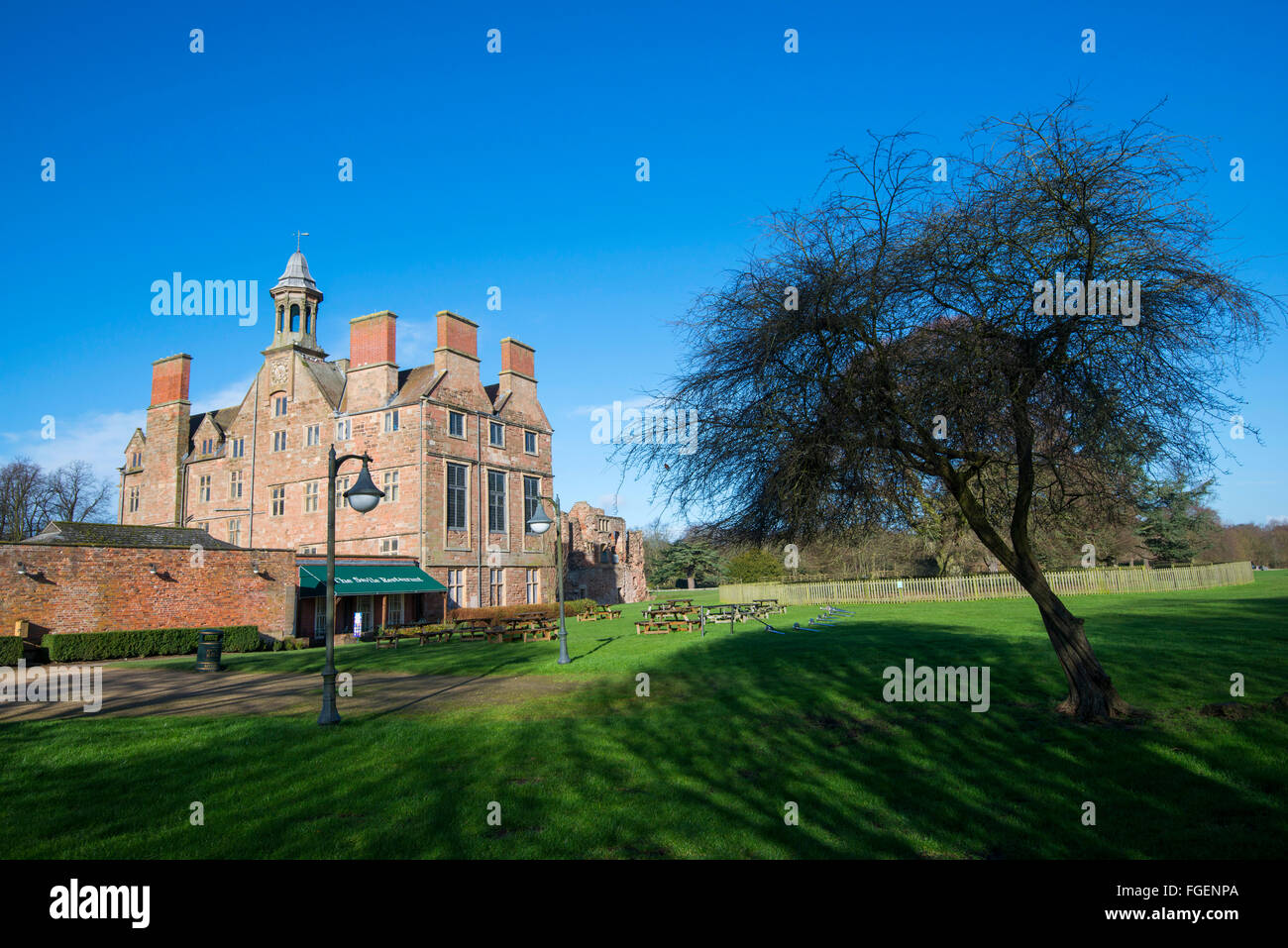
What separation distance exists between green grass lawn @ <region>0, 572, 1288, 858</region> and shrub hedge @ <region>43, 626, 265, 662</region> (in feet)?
46.6

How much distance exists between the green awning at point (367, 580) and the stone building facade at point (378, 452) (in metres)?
1.54

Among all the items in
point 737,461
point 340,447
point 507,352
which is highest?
point 507,352

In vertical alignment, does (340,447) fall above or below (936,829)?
above

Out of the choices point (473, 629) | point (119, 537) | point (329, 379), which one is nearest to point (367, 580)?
point (473, 629)

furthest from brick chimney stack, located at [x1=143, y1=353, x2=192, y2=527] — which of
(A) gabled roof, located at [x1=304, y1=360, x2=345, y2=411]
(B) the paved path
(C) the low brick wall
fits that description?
(B) the paved path

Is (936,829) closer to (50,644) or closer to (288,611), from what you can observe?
(50,644)

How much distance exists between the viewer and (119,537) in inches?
1163

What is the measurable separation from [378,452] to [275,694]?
23.5m
